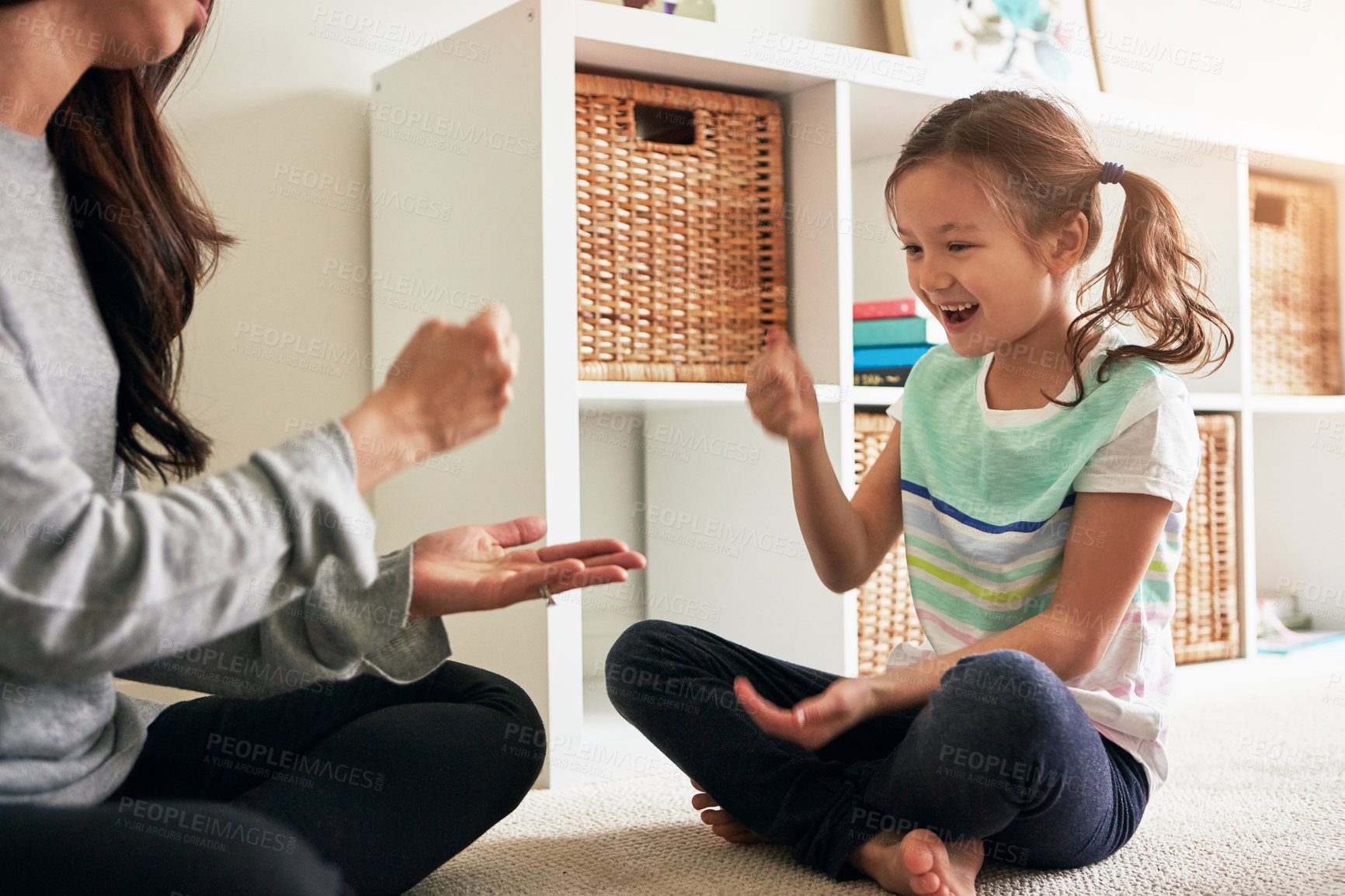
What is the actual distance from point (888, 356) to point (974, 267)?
513 millimetres

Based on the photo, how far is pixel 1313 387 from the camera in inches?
75.3

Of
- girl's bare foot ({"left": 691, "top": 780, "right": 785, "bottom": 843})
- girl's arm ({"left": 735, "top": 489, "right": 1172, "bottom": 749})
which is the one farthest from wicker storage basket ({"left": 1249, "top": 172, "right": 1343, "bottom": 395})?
girl's bare foot ({"left": 691, "top": 780, "right": 785, "bottom": 843})

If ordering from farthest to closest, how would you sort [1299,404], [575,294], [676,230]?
[1299,404], [676,230], [575,294]

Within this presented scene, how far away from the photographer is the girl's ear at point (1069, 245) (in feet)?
3.26

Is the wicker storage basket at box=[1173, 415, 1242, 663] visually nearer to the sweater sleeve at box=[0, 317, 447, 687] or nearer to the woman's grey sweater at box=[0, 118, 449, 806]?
the woman's grey sweater at box=[0, 118, 449, 806]

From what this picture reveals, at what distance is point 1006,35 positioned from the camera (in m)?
1.71

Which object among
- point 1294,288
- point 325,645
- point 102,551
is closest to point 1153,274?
point 325,645

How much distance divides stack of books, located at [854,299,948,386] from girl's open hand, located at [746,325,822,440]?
0.51 meters

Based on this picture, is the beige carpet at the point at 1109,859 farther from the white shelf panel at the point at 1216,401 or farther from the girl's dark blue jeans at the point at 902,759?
the white shelf panel at the point at 1216,401

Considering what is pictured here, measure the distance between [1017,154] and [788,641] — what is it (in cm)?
67

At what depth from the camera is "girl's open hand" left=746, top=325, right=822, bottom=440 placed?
38.1 inches

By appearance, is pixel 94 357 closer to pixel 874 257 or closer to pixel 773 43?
pixel 773 43

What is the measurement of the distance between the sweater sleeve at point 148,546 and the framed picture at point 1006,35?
1.29m

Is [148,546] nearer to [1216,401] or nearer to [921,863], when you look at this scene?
[921,863]
